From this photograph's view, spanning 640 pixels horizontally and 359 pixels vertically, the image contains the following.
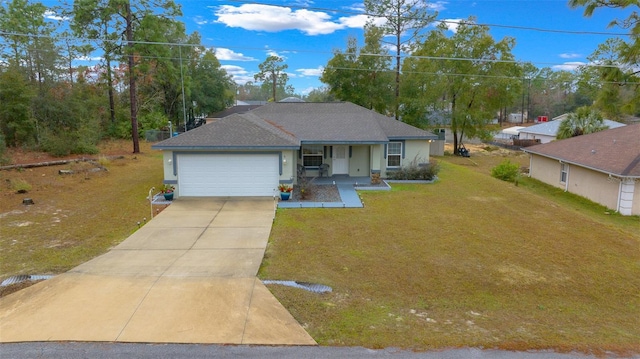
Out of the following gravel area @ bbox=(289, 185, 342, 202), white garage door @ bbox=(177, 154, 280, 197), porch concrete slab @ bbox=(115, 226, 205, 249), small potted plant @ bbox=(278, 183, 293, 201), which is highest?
white garage door @ bbox=(177, 154, 280, 197)

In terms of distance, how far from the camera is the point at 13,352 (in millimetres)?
5191

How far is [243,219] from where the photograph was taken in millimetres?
11891

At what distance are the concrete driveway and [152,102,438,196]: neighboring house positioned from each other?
4.98 m

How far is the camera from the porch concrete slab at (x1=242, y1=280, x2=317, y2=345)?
5564mm

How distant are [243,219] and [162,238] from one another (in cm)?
254

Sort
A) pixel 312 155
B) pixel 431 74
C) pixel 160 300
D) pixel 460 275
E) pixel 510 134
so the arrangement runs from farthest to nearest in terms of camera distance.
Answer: pixel 510 134, pixel 431 74, pixel 312 155, pixel 460 275, pixel 160 300

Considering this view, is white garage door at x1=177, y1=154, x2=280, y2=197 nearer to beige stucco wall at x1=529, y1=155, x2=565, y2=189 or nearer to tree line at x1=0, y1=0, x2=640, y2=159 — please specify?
tree line at x1=0, y1=0, x2=640, y2=159

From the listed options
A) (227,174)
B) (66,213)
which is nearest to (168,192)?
(227,174)

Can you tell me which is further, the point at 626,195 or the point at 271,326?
the point at 626,195

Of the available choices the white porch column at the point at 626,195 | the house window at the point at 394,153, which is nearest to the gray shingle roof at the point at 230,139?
the house window at the point at 394,153

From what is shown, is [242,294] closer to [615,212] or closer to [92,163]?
[615,212]

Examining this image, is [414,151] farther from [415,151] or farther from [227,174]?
[227,174]

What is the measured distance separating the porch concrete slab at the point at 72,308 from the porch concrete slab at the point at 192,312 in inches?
10.7

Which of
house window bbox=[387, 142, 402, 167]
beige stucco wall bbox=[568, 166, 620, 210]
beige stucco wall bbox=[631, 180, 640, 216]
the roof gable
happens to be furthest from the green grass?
house window bbox=[387, 142, 402, 167]
